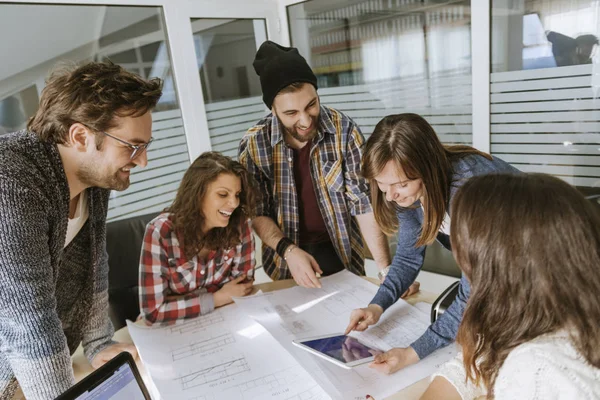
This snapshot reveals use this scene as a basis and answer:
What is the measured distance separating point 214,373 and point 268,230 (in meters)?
0.71

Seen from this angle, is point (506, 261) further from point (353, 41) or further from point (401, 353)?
point (353, 41)

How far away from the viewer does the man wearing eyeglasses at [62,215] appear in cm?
82

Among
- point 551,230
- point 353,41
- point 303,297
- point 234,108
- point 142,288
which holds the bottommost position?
point 303,297

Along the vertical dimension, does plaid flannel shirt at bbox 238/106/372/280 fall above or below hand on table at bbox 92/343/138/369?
above

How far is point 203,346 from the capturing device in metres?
1.20

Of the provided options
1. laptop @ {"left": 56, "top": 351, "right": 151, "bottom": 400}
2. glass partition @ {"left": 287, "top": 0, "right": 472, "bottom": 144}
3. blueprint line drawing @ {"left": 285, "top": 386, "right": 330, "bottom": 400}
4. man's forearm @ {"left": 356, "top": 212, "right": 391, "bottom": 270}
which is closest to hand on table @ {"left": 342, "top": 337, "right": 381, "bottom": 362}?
blueprint line drawing @ {"left": 285, "top": 386, "right": 330, "bottom": 400}

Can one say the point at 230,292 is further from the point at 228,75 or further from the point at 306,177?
the point at 228,75

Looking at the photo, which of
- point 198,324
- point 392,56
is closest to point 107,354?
point 198,324

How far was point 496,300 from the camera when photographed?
0.73m

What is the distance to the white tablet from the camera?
1024 mm

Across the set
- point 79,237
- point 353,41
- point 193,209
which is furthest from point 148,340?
point 353,41

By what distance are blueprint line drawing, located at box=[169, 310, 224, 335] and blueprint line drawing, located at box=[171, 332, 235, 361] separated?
9 cm

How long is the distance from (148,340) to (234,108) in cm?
216

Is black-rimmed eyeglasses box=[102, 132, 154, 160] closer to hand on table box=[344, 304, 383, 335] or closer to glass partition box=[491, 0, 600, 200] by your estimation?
hand on table box=[344, 304, 383, 335]
